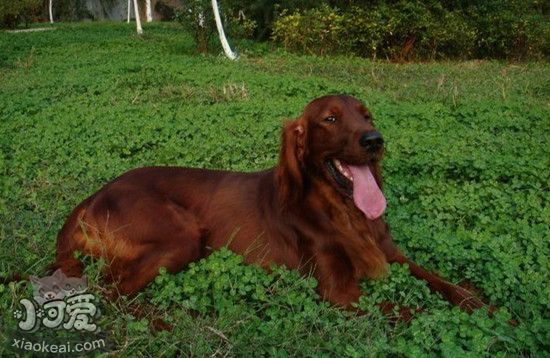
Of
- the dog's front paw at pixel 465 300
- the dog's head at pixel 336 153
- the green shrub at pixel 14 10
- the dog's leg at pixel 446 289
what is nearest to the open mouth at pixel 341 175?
the dog's head at pixel 336 153

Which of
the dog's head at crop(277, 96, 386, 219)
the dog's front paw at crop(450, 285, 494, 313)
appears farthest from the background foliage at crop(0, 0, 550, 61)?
the dog's front paw at crop(450, 285, 494, 313)

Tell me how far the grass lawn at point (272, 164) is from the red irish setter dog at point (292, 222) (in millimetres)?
124

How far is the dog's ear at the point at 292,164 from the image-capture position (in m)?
3.44

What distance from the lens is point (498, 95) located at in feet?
29.8

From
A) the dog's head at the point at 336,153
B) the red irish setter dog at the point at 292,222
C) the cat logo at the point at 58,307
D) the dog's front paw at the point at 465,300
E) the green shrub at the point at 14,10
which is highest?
the dog's head at the point at 336,153

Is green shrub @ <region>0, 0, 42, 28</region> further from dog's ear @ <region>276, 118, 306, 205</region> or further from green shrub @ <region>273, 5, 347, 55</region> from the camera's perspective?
dog's ear @ <region>276, 118, 306, 205</region>

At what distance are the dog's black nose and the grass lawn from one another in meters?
0.74

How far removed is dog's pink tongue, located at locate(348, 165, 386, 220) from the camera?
3.33 meters

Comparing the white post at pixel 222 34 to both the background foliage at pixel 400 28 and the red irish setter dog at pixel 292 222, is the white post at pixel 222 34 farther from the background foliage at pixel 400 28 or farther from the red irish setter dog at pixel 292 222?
the red irish setter dog at pixel 292 222

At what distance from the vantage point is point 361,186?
3.32 meters

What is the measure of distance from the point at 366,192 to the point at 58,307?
65.2 inches

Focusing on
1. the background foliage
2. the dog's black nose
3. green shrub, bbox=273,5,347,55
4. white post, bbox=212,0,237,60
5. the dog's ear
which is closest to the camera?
the dog's black nose

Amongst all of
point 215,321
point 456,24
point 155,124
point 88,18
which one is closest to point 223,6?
point 456,24

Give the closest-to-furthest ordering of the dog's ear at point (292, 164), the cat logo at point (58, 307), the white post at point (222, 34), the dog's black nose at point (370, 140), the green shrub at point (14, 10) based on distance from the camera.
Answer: the cat logo at point (58, 307)
the dog's black nose at point (370, 140)
the dog's ear at point (292, 164)
the white post at point (222, 34)
the green shrub at point (14, 10)
